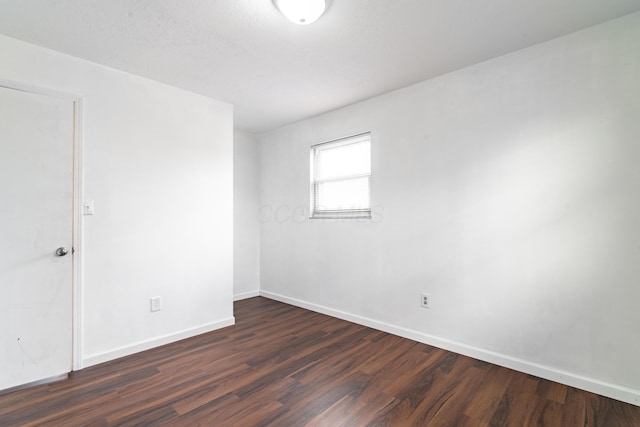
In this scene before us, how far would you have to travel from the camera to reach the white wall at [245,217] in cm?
434

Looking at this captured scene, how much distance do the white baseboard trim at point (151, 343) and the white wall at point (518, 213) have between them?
145cm

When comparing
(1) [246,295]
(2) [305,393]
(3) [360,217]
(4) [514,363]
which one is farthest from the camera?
(1) [246,295]

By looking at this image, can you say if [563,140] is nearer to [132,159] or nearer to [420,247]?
[420,247]

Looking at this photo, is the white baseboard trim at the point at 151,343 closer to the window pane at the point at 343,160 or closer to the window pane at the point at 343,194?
the window pane at the point at 343,194

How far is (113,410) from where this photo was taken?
1.83m

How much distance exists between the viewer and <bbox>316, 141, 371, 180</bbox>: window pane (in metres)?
3.38

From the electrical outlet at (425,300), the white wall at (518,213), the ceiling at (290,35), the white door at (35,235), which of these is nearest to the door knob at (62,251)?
the white door at (35,235)

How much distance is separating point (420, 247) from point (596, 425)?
158cm

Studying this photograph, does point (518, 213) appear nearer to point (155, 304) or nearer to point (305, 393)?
point (305, 393)

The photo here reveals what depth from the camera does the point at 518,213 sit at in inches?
91.3

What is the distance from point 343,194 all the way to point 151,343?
247 cm

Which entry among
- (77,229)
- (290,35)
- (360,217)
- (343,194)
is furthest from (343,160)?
(77,229)

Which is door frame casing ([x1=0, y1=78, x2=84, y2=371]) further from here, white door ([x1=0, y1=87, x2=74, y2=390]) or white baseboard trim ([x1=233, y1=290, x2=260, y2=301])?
white baseboard trim ([x1=233, y1=290, x2=260, y2=301])

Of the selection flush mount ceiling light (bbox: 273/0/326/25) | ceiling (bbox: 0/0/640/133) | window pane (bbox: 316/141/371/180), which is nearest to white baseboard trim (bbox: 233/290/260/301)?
window pane (bbox: 316/141/371/180)
